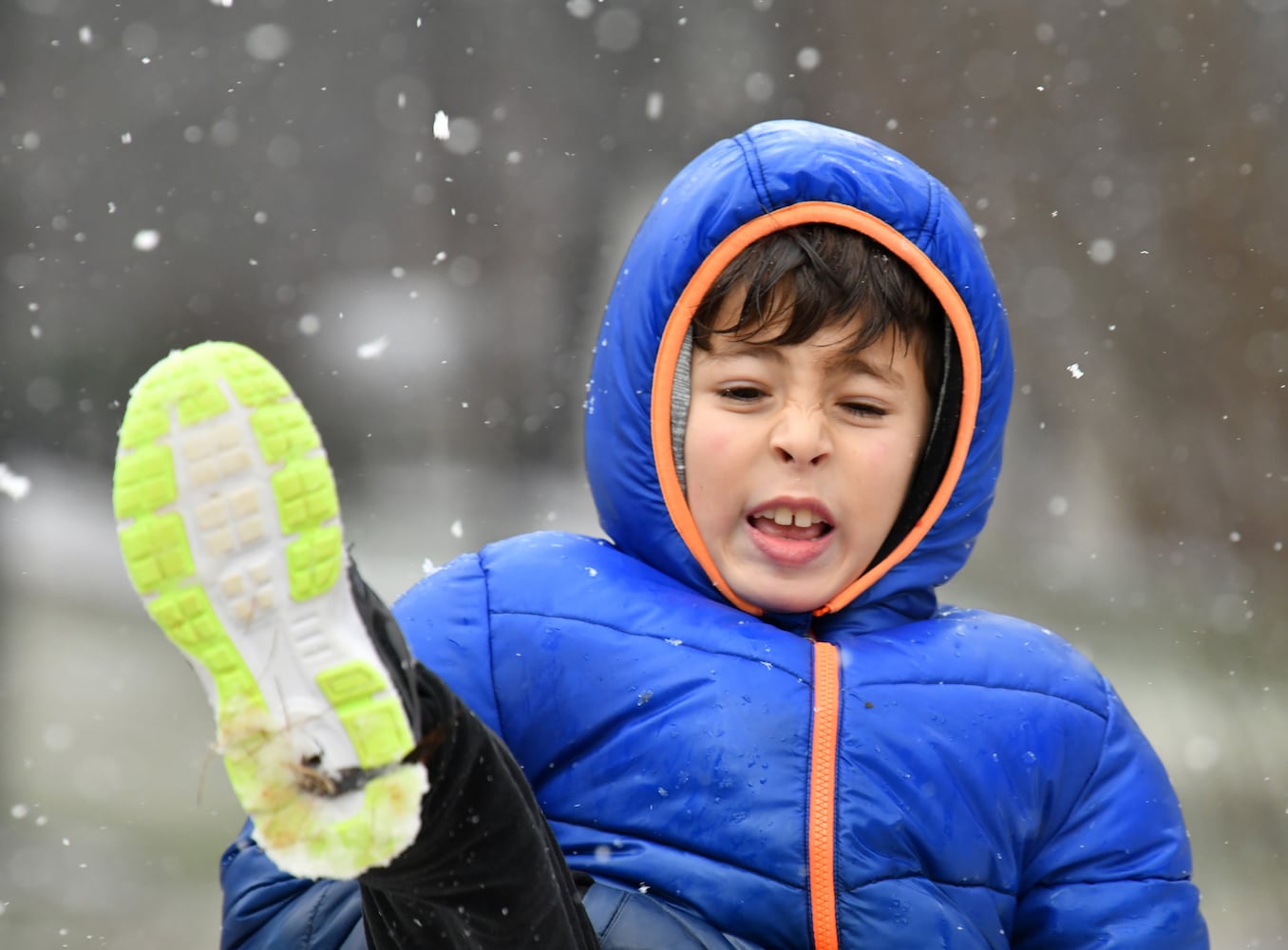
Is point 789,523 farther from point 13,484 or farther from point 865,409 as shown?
point 13,484

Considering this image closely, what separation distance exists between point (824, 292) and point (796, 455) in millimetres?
185

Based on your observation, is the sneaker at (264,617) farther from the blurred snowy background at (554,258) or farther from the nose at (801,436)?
the blurred snowy background at (554,258)

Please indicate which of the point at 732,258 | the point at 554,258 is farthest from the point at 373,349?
the point at 732,258

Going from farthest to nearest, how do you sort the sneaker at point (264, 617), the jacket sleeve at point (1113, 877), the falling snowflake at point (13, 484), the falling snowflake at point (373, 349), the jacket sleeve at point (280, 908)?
the falling snowflake at point (373, 349), the falling snowflake at point (13, 484), the jacket sleeve at point (1113, 877), the jacket sleeve at point (280, 908), the sneaker at point (264, 617)

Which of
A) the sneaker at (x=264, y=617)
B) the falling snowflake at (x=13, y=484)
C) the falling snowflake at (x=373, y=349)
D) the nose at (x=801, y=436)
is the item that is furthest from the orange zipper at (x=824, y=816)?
the falling snowflake at (x=373, y=349)

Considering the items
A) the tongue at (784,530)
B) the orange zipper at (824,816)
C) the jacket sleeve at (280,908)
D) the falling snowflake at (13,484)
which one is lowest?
the falling snowflake at (13,484)

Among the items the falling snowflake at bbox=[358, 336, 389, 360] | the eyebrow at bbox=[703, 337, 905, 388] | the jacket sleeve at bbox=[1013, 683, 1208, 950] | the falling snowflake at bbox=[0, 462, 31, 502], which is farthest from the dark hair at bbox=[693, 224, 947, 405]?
the falling snowflake at bbox=[358, 336, 389, 360]

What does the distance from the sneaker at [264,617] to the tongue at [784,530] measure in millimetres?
655

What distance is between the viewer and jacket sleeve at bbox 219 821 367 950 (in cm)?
152

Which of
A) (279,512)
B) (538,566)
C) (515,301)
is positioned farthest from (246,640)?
(515,301)

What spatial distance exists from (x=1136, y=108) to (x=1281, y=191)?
22.3 inches

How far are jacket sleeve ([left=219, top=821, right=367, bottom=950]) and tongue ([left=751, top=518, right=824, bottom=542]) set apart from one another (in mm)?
581

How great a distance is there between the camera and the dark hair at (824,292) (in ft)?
5.51

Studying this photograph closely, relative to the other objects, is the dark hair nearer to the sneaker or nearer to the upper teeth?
the upper teeth
